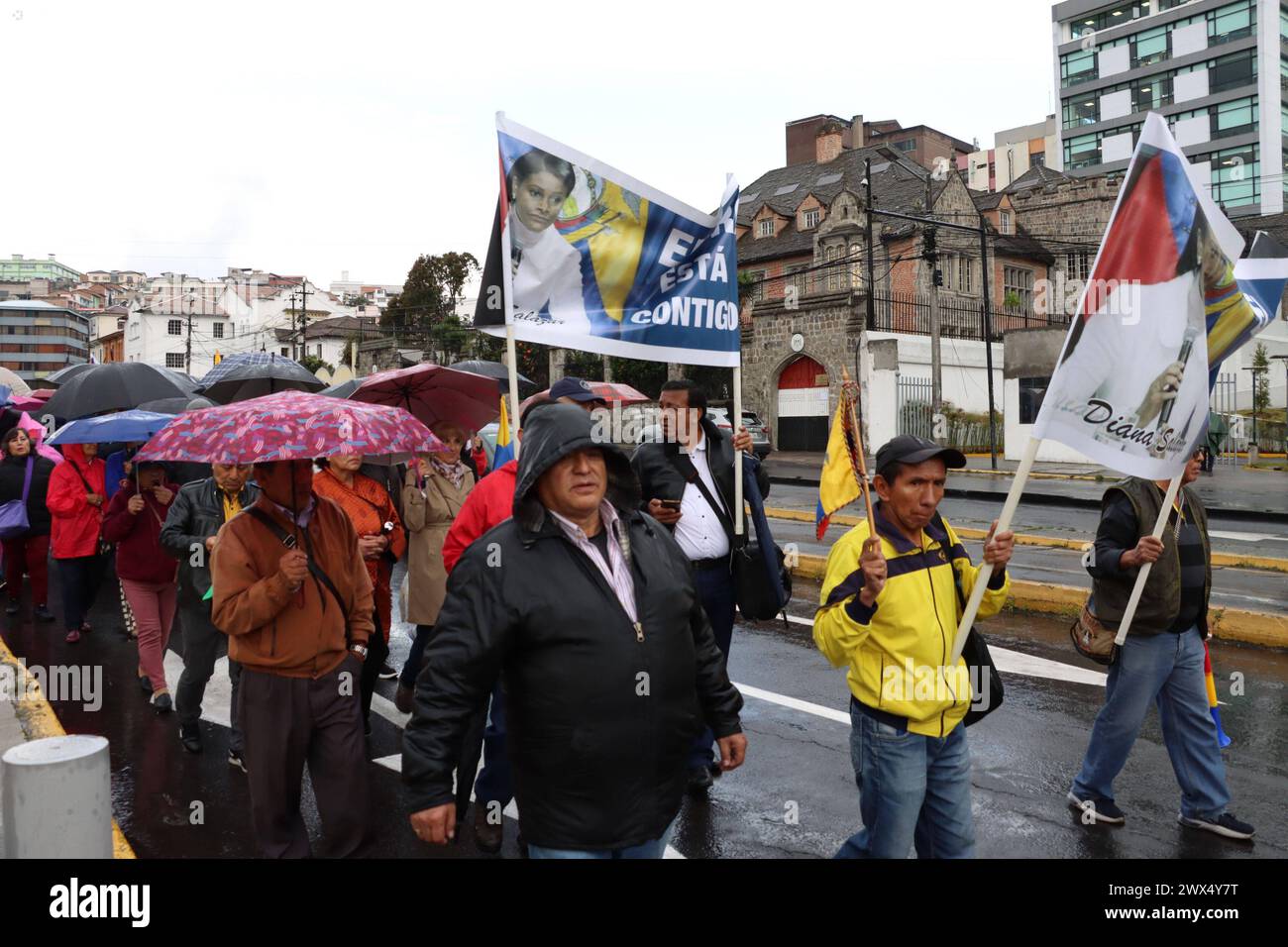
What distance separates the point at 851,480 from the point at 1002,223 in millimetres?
47507

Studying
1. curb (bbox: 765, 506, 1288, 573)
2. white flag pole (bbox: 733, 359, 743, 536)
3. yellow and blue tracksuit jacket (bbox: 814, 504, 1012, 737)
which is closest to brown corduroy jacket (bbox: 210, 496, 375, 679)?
white flag pole (bbox: 733, 359, 743, 536)

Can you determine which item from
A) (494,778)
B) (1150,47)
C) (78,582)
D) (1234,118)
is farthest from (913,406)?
(1150,47)

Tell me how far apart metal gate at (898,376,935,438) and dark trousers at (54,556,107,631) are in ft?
87.6

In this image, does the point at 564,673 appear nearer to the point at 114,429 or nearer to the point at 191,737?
the point at 191,737

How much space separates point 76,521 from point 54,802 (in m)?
6.27

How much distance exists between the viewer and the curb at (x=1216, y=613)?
777 cm

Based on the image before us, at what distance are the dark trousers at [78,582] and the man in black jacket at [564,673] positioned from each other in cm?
729

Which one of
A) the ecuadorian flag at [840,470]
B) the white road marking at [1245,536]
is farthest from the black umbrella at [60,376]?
the white road marking at [1245,536]

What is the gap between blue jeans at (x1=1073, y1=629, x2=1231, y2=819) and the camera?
14.7ft

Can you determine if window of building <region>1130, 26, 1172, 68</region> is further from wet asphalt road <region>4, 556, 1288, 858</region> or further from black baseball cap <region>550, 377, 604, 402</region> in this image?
black baseball cap <region>550, 377, 604, 402</region>

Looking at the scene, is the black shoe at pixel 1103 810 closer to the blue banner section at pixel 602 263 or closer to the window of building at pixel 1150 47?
the blue banner section at pixel 602 263

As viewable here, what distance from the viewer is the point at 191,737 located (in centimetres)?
598
